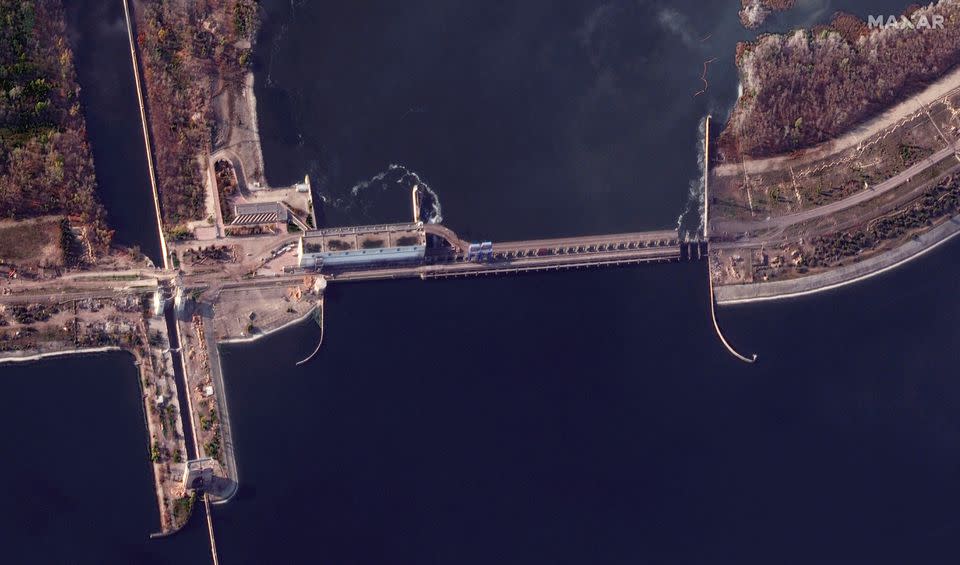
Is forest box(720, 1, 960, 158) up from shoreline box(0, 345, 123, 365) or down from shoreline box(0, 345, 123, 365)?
up

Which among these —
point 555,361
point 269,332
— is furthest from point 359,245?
point 555,361

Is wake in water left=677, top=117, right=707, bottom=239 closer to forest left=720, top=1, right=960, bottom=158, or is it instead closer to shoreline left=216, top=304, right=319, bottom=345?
forest left=720, top=1, right=960, bottom=158

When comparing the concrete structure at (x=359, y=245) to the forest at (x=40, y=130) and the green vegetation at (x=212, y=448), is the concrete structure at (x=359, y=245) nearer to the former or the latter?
the green vegetation at (x=212, y=448)

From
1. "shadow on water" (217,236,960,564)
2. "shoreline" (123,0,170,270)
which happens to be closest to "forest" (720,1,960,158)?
"shadow on water" (217,236,960,564)

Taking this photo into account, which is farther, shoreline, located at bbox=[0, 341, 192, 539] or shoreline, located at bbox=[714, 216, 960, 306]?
shoreline, located at bbox=[714, 216, 960, 306]

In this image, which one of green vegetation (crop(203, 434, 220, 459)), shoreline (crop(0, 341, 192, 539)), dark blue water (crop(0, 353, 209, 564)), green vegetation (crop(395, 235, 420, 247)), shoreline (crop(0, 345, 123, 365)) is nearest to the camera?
dark blue water (crop(0, 353, 209, 564))

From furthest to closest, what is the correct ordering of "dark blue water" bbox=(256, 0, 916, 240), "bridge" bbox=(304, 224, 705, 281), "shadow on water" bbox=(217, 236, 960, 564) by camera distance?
"dark blue water" bbox=(256, 0, 916, 240) → "bridge" bbox=(304, 224, 705, 281) → "shadow on water" bbox=(217, 236, 960, 564)

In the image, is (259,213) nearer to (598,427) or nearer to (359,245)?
(359,245)
